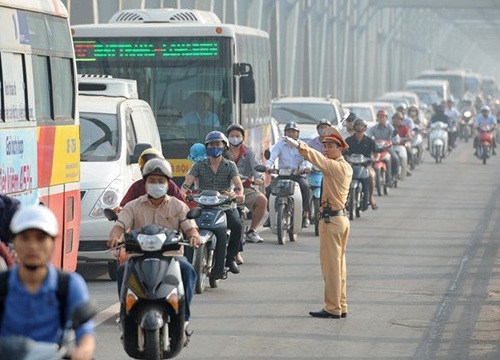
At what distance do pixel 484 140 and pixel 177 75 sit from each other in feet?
78.6

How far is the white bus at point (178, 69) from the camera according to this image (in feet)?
71.3

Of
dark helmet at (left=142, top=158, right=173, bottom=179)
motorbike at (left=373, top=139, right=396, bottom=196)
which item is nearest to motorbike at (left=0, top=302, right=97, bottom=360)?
dark helmet at (left=142, top=158, right=173, bottom=179)

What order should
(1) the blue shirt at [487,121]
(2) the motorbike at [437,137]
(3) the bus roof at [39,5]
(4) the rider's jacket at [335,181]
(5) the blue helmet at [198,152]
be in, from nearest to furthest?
(3) the bus roof at [39,5] → (4) the rider's jacket at [335,181] → (5) the blue helmet at [198,152] → (1) the blue shirt at [487,121] → (2) the motorbike at [437,137]

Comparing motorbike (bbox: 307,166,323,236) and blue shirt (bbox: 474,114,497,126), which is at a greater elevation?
motorbike (bbox: 307,166,323,236)

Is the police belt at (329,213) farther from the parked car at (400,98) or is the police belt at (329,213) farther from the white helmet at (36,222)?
the parked car at (400,98)

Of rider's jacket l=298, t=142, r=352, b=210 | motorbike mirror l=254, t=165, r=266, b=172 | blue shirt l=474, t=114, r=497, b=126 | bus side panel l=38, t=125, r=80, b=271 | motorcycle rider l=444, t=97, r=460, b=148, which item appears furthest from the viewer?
motorcycle rider l=444, t=97, r=460, b=148

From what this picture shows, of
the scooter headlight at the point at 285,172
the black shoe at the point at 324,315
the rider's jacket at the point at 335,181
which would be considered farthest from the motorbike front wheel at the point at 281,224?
the black shoe at the point at 324,315

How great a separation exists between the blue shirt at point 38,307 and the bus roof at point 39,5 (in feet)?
21.3

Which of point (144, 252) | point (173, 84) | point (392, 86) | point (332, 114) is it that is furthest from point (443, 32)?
point (144, 252)

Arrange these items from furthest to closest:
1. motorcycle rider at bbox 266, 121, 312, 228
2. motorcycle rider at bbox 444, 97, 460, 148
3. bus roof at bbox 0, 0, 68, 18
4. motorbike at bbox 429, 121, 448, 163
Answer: motorcycle rider at bbox 444, 97, 460, 148 → motorbike at bbox 429, 121, 448, 163 → motorcycle rider at bbox 266, 121, 312, 228 → bus roof at bbox 0, 0, 68, 18

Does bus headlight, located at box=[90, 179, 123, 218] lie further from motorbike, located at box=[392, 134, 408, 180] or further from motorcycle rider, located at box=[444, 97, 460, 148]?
motorcycle rider, located at box=[444, 97, 460, 148]

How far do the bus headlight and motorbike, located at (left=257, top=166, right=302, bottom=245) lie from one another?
12.9 ft

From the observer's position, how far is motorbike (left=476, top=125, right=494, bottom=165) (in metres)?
44.5

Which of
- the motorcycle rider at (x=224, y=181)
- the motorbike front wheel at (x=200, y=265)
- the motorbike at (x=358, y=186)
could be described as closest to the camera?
the motorbike front wheel at (x=200, y=265)
